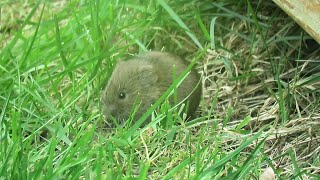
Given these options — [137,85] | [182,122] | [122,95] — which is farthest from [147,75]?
[182,122]

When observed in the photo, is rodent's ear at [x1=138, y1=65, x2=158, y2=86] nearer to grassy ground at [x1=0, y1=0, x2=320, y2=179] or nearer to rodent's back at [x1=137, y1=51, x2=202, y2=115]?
rodent's back at [x1=137, y1=51, x2=202, y2=115]

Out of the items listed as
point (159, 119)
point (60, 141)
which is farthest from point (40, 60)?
point (159, 119)

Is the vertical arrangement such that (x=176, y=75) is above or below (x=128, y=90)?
above

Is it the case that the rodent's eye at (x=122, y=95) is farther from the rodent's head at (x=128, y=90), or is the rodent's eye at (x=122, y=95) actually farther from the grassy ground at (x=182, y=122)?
the grassy ground at (x=182, y=122)

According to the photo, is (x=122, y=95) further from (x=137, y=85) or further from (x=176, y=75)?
(x=176, y=75)

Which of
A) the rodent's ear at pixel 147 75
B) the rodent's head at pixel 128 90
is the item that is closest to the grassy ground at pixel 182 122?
the rodent's head at pixel 128 90

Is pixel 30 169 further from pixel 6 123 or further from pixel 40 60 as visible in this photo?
pixel 40 60
